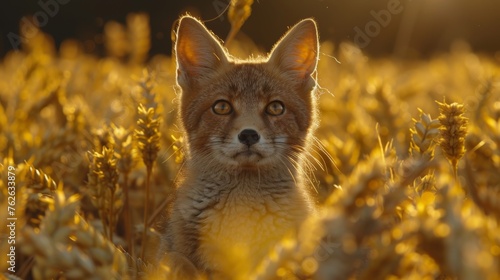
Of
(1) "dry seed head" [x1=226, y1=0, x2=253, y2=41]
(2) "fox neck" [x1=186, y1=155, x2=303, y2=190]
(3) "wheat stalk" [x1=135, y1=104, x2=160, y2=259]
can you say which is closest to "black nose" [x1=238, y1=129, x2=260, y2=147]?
(2) "fox neck" [x1=186, y1=155, x2=303, y2=190]

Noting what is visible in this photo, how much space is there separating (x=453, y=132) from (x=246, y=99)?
145 cm

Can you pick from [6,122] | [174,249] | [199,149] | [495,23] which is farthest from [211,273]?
[495,23]

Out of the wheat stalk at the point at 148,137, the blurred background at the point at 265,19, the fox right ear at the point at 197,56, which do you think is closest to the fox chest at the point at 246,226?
the wheat stalk at the point at 148,137

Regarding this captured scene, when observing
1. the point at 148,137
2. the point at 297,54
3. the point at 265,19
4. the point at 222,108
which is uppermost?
the point at 265,19

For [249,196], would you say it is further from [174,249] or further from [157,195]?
[157,195]

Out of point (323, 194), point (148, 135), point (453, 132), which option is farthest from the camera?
point (323, 194)

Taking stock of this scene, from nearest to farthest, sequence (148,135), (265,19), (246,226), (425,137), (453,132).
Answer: (453,132) < (425,137) < (148,135) < (246,226) < (265,19)

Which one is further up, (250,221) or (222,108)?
(222,108)

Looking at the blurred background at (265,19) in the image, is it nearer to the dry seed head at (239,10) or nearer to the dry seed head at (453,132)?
the dry seed head at (239,10)

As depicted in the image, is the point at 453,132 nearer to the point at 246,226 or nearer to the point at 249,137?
the point at 246,226

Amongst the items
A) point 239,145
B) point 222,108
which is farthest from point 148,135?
point 222,108

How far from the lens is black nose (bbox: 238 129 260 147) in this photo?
2.99m

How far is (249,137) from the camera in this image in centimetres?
300

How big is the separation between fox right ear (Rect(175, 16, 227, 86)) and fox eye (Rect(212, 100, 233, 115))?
0.96 ft
